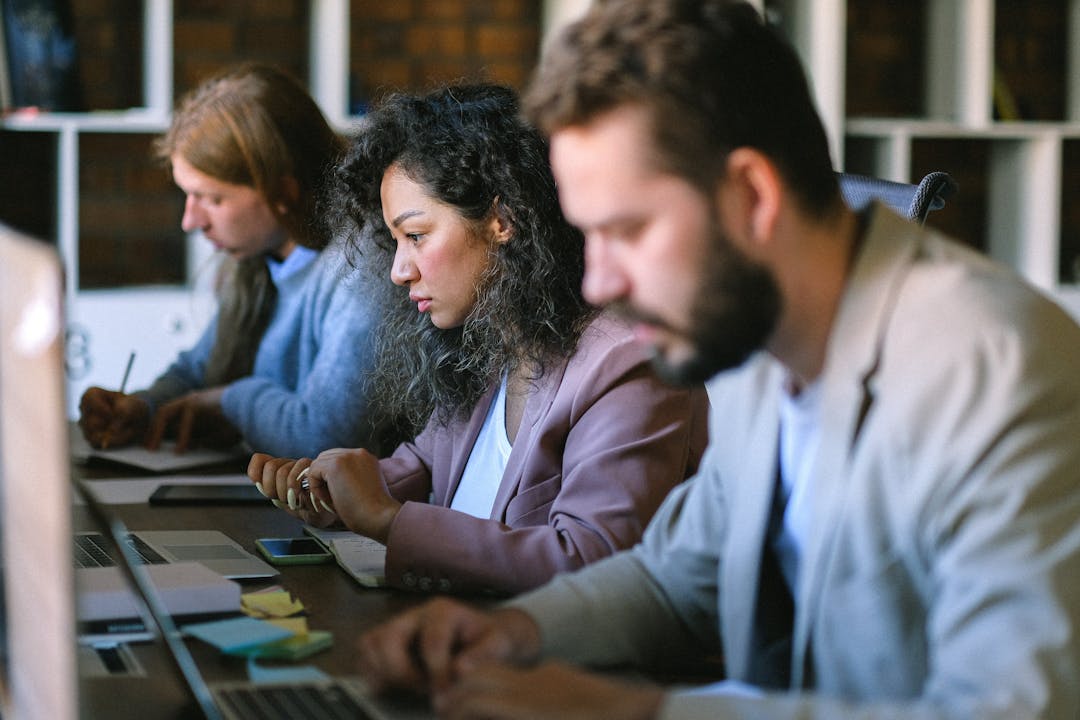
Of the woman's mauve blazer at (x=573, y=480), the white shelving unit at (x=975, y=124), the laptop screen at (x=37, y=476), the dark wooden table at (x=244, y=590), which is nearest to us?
the laptop screen at (x=37, y=476)

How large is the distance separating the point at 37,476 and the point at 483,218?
1085 mm

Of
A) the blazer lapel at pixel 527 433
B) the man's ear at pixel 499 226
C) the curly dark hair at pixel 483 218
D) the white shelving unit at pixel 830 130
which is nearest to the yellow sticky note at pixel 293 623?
the blazer lapel at pixel 527 433

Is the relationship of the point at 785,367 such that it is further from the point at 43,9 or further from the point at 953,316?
the point at 43,9

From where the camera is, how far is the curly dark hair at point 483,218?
1683mm

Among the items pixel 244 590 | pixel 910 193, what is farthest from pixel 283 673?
pixel 910 193

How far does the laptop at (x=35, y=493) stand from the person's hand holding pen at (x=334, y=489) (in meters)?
0.56

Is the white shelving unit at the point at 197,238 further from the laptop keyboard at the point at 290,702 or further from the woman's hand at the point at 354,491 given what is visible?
the laptop keyboard at the point at 290,702

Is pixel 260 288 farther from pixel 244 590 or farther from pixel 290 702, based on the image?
pixel 290 702

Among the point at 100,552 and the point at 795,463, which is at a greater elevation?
the point at 795,463

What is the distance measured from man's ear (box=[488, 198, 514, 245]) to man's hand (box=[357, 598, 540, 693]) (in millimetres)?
726

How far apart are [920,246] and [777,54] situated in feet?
0.61

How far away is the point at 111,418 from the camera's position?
8.12 ft

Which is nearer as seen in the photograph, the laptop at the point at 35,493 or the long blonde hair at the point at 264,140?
the laptop at the point at 35,493

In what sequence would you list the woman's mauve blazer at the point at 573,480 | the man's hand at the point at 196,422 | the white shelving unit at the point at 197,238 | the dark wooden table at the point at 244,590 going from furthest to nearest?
the white shelving unit at the point at 197,238, the man's hand at the point at 196,422, the woman's mauve blazer at the point at 573,480, the dark wooden table at the point at 244,590
